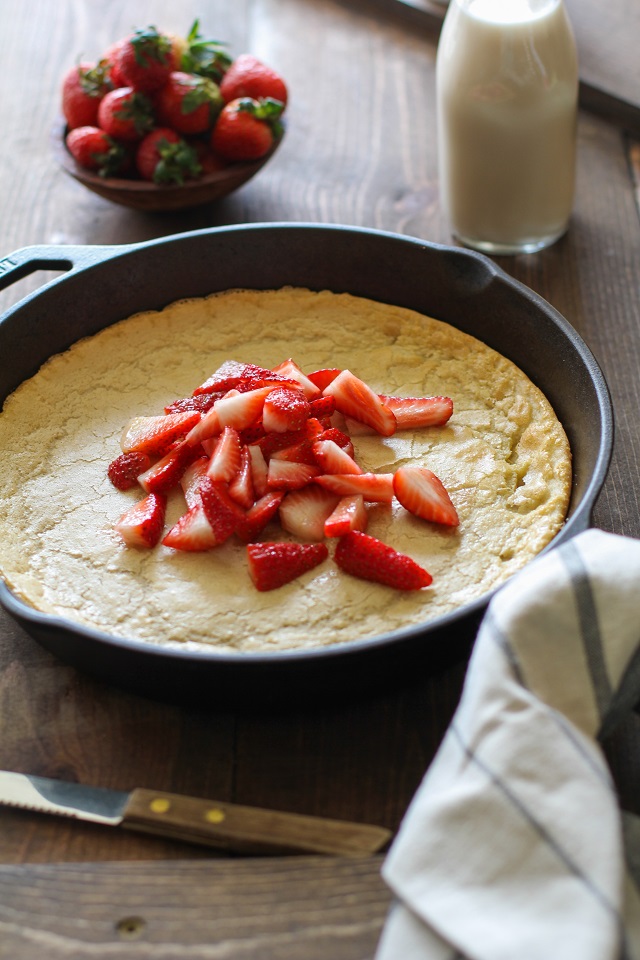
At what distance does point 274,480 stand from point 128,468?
0.28 meters

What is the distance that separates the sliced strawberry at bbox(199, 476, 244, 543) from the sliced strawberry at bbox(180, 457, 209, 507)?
0.05 meters

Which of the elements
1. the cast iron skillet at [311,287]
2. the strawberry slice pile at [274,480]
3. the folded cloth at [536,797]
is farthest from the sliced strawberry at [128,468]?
the folded cloth at [536,797]

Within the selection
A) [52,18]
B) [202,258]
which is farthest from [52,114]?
[202,258]

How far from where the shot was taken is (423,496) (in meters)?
1.56

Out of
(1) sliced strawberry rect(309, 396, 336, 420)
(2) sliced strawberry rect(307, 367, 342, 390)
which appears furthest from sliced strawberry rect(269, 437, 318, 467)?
(2) sliced strawberry rect(307, 367, 342, 390)

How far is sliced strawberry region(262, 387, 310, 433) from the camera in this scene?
1584 millimetres

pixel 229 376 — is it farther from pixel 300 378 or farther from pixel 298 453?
pixel 298 453

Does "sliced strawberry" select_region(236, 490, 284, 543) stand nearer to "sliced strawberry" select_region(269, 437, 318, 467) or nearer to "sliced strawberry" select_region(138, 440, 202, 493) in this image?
"sliced strawberry" select_region(269, 437, 318, 467)

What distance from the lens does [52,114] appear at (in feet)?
9.29

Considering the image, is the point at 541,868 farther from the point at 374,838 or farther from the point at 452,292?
the point at 452,292

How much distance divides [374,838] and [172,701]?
351 mm

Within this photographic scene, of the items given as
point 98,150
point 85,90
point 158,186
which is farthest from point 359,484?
point 85,90

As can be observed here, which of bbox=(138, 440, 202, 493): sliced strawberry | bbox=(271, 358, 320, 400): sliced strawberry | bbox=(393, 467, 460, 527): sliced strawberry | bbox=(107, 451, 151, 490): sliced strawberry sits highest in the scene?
bbox=(393, 467, 460, 527): sliced strawberry

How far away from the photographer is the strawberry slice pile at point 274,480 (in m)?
1.48
